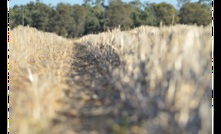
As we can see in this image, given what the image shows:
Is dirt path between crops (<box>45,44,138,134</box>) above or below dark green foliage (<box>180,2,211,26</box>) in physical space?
below

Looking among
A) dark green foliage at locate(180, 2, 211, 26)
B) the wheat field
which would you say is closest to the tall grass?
the wheat field

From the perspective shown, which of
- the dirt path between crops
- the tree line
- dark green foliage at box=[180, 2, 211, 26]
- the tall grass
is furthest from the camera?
the tree line

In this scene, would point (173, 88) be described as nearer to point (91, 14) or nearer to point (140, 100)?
point (140, 100)

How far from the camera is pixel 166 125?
86 cm

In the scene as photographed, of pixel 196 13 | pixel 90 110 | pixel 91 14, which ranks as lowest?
pixel 90 110

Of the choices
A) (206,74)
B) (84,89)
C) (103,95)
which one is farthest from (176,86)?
(84,89)

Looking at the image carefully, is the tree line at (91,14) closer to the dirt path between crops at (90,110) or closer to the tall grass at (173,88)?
the tall grass at (173,88)

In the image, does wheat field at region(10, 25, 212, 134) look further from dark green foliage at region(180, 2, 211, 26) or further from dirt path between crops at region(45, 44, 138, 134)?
dark green foliage at region(180, 2, 211, 26)

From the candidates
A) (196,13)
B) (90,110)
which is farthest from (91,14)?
(90,110)

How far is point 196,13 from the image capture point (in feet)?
4.75

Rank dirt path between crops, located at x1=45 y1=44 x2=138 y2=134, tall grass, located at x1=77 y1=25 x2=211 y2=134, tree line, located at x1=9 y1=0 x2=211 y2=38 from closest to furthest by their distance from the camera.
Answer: tall grass, located at x1=77 y1=25 x2=211 y2=134 → dirt path between crops, located at x1=45 y1=44 x2=138 y2=134 → tree line, located at x1=9 y1=0 x2=211 y2=38

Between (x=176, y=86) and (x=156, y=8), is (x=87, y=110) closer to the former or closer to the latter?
(x=176, y=86)

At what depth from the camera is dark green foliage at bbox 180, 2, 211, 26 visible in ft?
4.22

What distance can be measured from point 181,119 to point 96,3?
1878 millimetres
